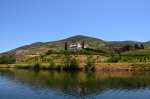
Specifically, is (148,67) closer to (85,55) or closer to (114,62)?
(114,62)

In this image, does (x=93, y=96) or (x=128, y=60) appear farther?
(x=128, y=60)

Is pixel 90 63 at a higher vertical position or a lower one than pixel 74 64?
higher

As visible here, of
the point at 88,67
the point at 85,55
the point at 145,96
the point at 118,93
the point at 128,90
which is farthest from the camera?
the point at 85,55

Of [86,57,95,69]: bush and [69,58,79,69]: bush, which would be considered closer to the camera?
[86,57,95,69]: bush

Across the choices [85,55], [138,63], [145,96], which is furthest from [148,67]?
[145,96]

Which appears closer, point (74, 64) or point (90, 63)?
Answer: point (90, 63)

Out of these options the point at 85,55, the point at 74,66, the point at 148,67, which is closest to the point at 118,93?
the point at 148,67

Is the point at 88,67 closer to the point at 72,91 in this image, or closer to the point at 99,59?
the point at 99,59

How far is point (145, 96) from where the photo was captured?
69.2 meters

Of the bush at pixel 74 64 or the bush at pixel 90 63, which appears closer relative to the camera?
the bush at pixel 90 63

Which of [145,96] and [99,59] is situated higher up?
[99,59]

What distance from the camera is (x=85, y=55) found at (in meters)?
199

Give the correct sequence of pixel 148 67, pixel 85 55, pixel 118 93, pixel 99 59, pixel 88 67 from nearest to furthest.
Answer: pixel 118 93
pixel 148 67
pixel 88 67
pixel 99 59
pixel 85 55

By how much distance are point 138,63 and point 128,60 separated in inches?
512
